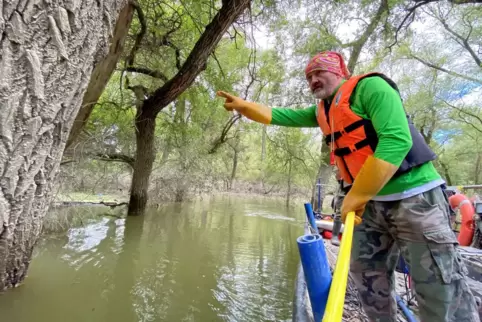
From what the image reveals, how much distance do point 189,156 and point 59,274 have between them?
8109mm

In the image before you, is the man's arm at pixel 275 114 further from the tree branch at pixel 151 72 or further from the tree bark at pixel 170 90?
the tree branch at pixel 151 72

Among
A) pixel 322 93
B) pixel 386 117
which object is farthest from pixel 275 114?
pixel 386 117

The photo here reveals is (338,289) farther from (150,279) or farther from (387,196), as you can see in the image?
(150,279)

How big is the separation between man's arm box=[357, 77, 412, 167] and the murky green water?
274 cm

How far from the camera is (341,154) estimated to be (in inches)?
64.2

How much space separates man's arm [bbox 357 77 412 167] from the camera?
4.11 ft

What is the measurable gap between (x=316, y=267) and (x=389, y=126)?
0.74 meters

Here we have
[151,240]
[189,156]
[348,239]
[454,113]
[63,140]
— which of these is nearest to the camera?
[348,239]

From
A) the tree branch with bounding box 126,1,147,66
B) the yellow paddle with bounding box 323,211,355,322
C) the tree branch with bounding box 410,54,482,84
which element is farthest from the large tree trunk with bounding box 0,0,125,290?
the tree branch with bounding box 410,54,482,84

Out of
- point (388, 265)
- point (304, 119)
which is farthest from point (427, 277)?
point (304, 119)

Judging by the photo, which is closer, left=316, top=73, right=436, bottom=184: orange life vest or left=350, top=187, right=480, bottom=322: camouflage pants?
left=350, top=187, right=480, bottom=322: camouflage pants

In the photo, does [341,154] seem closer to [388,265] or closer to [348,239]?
[388,265]

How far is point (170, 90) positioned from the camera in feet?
19.3

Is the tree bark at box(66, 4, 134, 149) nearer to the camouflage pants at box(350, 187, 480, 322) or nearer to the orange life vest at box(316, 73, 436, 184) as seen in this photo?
the orange life vest at box(316, 73, 436, 184)
